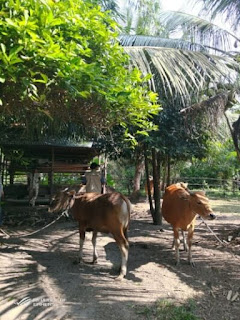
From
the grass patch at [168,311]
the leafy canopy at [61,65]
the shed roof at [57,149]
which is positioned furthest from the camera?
the shed roof at [57,149]

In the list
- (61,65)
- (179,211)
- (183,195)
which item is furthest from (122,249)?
(61,65)

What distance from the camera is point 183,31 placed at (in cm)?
811

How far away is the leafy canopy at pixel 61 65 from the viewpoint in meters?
2.85

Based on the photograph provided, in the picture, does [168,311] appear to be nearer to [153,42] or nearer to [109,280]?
[109,280]

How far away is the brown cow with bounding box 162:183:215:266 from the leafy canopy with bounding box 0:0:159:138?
191cm

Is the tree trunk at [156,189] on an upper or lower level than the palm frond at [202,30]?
lower

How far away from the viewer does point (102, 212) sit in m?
5.62

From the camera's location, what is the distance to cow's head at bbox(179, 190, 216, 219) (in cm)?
533

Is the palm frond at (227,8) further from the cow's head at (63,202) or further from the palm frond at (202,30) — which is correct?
the cow's head at (63,202)

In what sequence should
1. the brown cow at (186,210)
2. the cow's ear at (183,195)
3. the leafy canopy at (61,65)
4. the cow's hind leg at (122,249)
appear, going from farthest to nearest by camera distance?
the cow's ear at (183,195), the brown cow at (186,210), the cow's hind leg at (122,249), the leafy canopy at (61,65)

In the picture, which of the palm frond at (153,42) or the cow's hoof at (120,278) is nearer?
the cow's hoof at (120,278)

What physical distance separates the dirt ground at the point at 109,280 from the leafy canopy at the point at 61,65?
91.6 inches

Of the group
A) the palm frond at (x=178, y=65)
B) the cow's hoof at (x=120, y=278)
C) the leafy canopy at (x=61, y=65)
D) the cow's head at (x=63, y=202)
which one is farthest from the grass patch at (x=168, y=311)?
the palm frond at (x=178, y=65)

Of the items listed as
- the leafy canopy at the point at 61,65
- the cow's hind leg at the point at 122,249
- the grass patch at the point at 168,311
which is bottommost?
the grass patch at the point at 168,311
